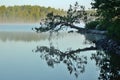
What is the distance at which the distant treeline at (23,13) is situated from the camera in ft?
334

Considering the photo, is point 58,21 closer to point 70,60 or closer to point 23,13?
point 70,60

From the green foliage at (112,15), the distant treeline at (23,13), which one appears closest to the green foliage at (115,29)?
the green foliage at (112,15)

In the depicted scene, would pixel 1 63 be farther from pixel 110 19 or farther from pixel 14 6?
pixel 14 6

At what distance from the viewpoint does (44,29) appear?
79.0ft

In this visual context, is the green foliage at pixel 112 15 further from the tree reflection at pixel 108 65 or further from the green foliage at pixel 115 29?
the tree reflection at pixel 108 65

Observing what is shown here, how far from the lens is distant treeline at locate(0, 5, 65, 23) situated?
10191cm

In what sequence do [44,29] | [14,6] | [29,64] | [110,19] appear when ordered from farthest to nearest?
[14,6]
[44,29]
[110,19]
[29,64]

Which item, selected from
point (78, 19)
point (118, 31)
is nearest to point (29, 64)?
point (118, 31)

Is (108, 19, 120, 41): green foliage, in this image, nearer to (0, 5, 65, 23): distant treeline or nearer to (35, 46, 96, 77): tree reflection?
(35, 46, 96, 77): tree reflection

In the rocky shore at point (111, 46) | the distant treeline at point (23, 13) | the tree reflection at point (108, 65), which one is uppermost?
the distant treeline at point (23, 13)

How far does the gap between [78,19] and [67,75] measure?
1368cm

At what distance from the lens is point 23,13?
103688 mm

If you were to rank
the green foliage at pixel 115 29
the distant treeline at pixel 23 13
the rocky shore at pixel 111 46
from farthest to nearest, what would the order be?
1. the distant treeline at pixel 23 13
2. the rocky shore at pixel 111 46
3. the green foliage at pixel 115 29

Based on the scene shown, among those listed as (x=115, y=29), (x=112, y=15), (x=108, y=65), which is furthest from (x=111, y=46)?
(x=108, y=65)
